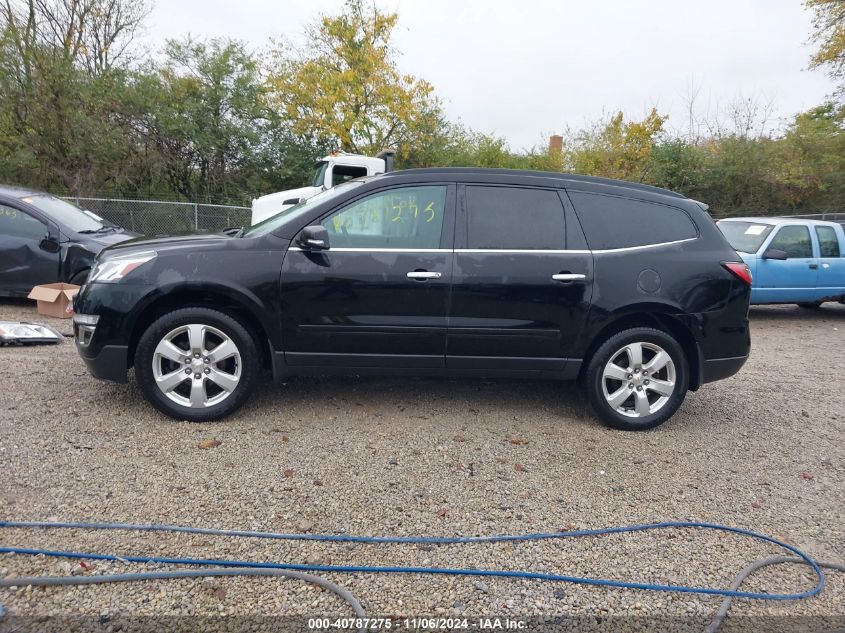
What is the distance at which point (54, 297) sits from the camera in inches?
273

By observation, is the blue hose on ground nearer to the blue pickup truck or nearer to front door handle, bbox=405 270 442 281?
front door handle, bbox=405 270 442 281

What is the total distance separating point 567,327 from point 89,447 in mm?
3180

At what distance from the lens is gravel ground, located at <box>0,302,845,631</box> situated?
95.9 inches

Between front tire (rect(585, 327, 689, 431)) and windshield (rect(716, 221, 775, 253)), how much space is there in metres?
6.06

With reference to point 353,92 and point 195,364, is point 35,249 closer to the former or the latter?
point 195,364

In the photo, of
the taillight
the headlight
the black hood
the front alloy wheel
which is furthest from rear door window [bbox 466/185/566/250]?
the black hood

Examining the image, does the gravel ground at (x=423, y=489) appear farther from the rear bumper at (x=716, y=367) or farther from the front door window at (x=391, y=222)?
the front door window at (x=391, y=222)

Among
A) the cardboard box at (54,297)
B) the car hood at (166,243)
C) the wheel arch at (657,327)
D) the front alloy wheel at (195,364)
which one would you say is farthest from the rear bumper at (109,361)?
the cardboard box at (54,297)

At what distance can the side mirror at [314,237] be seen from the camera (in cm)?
386

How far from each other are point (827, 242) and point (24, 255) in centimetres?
1188

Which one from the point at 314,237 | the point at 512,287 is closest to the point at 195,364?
the point at 314,237

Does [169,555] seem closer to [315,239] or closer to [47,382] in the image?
[315,239]

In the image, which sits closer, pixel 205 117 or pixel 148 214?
pixel 148 214

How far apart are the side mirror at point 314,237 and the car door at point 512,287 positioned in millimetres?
907
